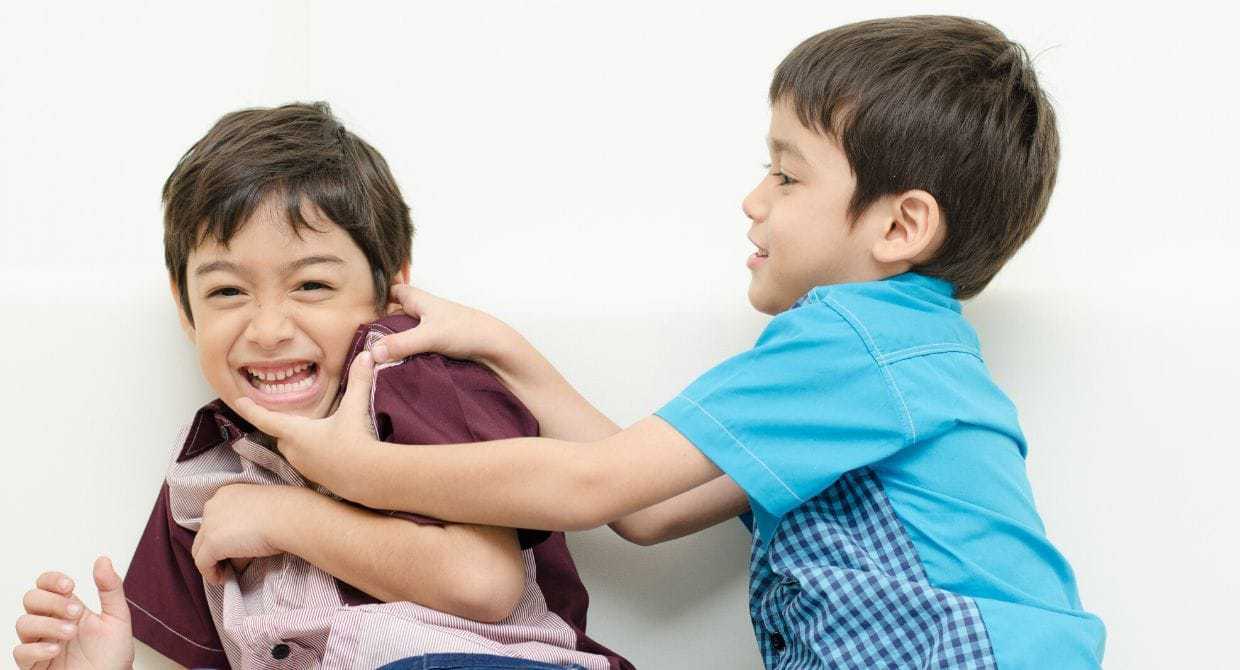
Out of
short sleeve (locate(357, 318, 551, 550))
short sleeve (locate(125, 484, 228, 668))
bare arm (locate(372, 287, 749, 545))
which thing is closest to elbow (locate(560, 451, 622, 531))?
short sleeve (locate(357, 318, 551, 550))

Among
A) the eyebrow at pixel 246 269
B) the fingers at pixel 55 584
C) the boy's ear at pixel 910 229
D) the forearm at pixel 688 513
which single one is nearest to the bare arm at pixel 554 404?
the forearm at pixel 688 513

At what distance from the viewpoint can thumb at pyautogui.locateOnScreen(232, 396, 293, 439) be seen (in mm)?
1134

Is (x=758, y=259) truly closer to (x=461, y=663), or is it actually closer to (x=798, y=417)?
(x=798, y=417)

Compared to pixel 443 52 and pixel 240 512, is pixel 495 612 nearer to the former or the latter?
pixel 240 512

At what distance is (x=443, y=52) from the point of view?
1.60 meters

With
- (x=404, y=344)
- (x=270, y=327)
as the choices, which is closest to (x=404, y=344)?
(x=404, y=344)

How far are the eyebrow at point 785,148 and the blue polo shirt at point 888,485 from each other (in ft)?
0.47

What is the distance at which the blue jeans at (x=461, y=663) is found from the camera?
1.00 metres

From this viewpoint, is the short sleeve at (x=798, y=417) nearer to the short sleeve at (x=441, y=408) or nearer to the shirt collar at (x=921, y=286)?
the shirt collar at (x=921, y=286)

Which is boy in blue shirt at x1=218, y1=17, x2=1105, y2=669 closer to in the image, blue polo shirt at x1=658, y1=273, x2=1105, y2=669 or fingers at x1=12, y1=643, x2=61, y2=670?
blue polo shirt at x1=658, y1=273, x2=1105, y2=669

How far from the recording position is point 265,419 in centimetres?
114

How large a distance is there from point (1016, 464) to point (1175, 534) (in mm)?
233

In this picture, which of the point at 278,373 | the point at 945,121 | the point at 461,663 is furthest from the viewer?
the point at 278,373

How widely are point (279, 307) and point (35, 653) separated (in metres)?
0.40
